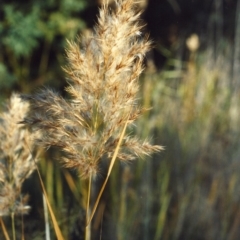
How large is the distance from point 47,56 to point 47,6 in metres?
0.75

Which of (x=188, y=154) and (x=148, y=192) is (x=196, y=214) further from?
(x=188, y=154)

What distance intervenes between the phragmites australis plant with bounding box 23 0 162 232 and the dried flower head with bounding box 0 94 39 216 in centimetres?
24

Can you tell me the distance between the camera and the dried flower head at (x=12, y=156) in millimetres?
1729

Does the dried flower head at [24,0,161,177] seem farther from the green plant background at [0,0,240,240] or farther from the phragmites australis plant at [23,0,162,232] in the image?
the green plant background at [0,0,240,240]

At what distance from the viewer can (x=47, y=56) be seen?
809 centimetres

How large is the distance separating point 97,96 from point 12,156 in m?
0.44

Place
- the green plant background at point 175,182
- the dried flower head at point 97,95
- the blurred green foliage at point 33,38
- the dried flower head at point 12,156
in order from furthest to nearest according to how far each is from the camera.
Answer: the blurred green foliage at point 33,38, the green plant background at point 175,182, the dried flower head at point 12,156, the dried flower head at point 97,95

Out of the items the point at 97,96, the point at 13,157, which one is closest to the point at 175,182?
the point at 13,157

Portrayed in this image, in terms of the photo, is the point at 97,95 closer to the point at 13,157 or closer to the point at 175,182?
the point at 13,157

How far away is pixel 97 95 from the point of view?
144 centimetres

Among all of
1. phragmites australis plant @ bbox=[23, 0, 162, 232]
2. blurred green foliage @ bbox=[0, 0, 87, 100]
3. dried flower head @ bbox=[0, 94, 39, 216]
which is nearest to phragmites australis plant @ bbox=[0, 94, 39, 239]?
dried flower head @ bbox=[0, 94, 39, 216]

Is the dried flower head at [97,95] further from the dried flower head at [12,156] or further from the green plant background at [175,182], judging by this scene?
the green plant background at [175,182]

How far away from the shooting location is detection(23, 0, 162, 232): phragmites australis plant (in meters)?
1.43

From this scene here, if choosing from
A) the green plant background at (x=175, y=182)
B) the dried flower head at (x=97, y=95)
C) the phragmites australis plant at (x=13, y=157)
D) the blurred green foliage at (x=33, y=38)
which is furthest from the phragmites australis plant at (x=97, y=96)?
the blurred green foliage at (x=33, y=38)
